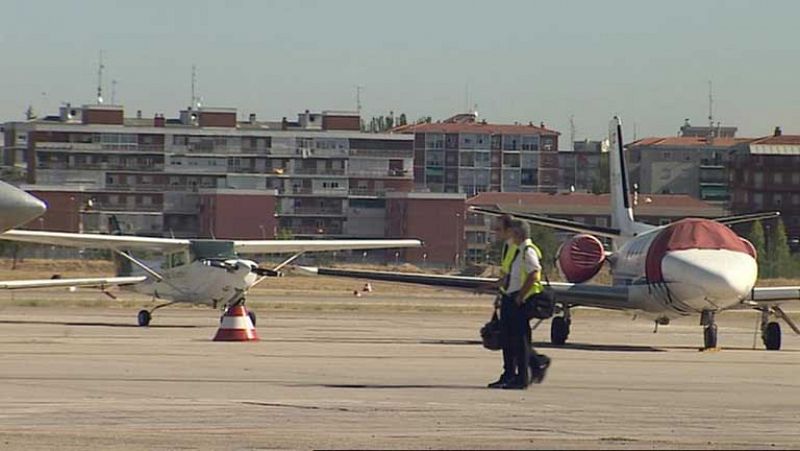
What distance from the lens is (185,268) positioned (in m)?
44.3

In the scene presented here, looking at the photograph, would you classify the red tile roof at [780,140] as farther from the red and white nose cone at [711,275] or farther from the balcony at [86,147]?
the red and white nose cone at [711,275]

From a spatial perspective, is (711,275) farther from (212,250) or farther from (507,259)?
(212,250)

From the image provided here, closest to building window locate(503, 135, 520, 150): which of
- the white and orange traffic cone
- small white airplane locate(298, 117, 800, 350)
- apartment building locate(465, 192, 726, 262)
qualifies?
apartment building locate(465, 192, 726, 262)

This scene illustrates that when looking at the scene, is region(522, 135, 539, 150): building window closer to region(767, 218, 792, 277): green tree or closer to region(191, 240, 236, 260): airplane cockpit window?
region(767, 218, 792, 277): green tree

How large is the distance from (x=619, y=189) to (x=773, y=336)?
30.9 ft

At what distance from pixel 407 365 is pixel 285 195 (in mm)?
126974

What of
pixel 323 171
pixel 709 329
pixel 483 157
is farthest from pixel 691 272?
pixel 483 157

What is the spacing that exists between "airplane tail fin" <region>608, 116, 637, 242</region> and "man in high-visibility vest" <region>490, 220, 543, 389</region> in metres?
18.5

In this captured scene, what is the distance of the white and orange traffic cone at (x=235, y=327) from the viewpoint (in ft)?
92.8

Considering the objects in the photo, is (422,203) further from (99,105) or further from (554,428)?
(554,428)

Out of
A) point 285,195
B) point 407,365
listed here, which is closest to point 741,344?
point 407,365

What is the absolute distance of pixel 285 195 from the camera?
486 ft

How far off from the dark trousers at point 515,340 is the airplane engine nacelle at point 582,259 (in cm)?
1518

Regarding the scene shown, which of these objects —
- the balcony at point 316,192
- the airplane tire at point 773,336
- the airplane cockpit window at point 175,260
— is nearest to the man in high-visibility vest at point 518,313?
the airplane tire at point 773,336
